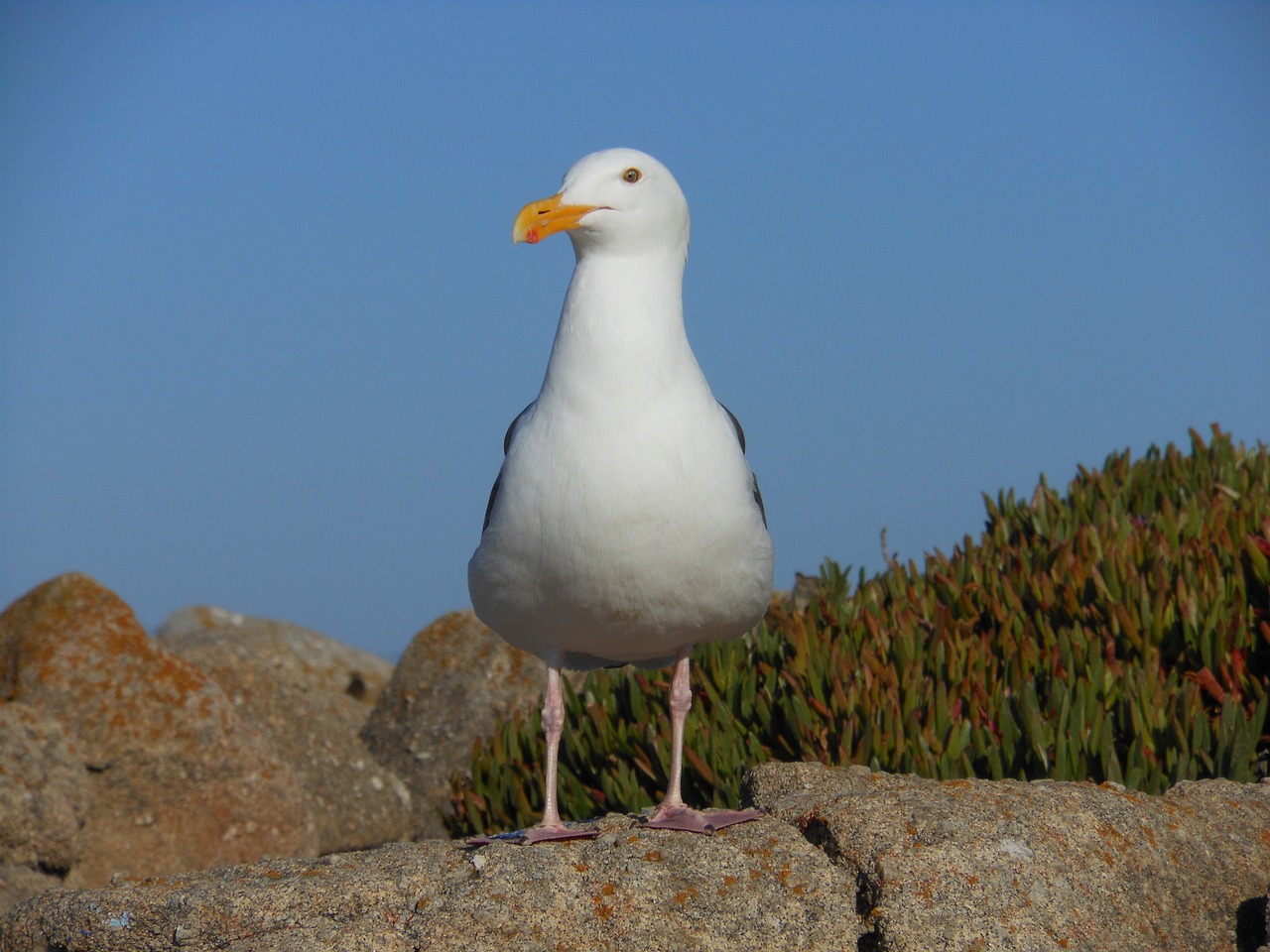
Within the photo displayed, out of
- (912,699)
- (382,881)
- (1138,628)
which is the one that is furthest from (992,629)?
(382,881)

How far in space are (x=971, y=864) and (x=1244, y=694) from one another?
3000 mm

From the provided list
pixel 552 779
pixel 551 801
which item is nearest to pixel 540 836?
pixel 551 801

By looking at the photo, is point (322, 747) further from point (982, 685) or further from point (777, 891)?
point (777, 891)

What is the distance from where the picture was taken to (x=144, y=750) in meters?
8.21

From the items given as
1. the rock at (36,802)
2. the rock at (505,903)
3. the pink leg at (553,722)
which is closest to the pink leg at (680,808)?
the rock at (505,903)

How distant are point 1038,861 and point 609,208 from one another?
8.49 feet

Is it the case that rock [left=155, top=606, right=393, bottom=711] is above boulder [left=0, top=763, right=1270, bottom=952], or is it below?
above

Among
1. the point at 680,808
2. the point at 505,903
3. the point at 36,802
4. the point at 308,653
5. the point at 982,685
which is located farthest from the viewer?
the point at 308,653

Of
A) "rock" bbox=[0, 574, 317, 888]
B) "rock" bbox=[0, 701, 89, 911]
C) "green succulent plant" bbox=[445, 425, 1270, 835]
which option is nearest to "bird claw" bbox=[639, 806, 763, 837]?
"green succulent plant" bbox=[445, 425, 1270, 835]

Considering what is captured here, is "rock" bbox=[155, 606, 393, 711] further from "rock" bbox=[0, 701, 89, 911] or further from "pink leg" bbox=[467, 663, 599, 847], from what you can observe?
"pink leg" bbox=[467, 663, 599, 847]

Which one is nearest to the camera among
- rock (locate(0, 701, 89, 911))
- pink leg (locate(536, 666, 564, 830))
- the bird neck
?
the bird neck

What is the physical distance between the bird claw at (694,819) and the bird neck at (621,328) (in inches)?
58.0

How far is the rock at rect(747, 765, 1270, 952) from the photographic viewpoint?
4.00 metres

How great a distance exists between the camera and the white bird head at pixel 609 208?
4.57m
